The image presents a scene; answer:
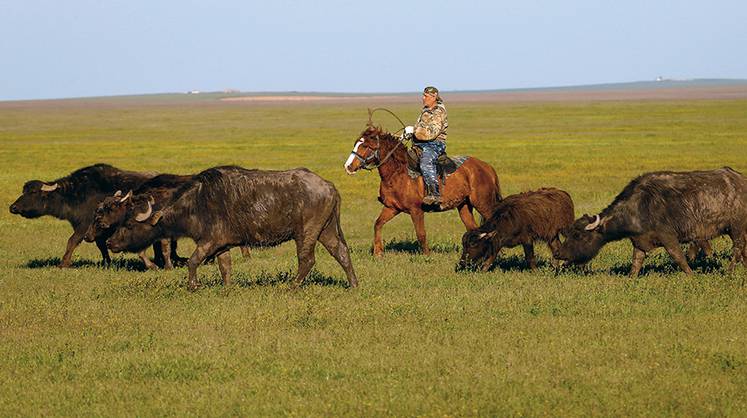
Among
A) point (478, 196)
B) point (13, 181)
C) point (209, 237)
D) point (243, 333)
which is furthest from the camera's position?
point (13, 181)

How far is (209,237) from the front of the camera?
1403cm

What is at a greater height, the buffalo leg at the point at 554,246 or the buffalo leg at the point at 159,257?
the buffalo leg at the point at 554,246

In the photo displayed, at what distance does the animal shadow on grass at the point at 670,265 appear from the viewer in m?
15.6

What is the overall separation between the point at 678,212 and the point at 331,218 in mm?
4978

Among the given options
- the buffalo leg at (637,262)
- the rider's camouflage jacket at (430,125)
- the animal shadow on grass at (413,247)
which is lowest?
the animal shadow on grass at (413,247)

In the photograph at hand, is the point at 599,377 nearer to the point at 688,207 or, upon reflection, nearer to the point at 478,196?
the point at 688,207

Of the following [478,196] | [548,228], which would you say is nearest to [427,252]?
[478,196]

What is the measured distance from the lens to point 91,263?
18.4 m

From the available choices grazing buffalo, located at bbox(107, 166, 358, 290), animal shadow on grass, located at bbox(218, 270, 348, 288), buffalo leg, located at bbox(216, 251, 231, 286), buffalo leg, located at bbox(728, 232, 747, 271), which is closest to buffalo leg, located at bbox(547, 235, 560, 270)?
buffalo leg, located at bbox(728, 232, 747, 271)

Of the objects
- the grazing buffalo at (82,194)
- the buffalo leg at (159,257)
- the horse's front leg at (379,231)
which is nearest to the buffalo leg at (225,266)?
the buffalo leg at (159,257)

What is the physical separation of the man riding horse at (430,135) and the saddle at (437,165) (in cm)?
10

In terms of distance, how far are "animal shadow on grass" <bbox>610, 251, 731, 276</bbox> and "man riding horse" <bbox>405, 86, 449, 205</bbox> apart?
3.45m

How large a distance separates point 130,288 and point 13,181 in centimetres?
2288

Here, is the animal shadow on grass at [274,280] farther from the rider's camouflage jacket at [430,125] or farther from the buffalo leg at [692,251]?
the buffalo leg at [692,251]
